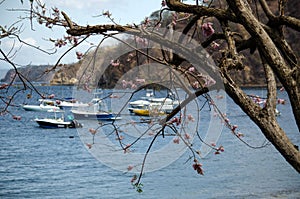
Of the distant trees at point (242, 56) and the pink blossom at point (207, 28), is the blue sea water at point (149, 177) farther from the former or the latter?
the distant trees at point (242, 56)

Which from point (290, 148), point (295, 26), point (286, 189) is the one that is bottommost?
point (286, 189)

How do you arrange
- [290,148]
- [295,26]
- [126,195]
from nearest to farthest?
[290,148]
[295,26]
[126,195]

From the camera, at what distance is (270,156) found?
25469 mm

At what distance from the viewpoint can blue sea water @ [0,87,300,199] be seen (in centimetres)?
1762

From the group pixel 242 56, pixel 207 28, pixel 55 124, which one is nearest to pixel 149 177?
pixel 207 28

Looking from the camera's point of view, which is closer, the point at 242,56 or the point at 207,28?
the point at 242,56

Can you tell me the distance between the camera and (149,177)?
20.2 meters

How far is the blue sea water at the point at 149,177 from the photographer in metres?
17.6

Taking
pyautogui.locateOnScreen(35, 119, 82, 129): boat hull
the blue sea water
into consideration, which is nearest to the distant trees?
the blue sea water

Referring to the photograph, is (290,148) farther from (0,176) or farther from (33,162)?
(33,162)

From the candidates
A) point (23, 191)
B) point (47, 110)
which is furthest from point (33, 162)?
point (47, 110)

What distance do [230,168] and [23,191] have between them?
29.5ft

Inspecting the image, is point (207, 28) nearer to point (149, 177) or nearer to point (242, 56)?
point (242, 56)

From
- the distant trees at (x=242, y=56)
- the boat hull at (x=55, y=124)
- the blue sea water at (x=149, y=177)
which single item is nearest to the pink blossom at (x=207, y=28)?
the distant trees at (x=242, y=56)
